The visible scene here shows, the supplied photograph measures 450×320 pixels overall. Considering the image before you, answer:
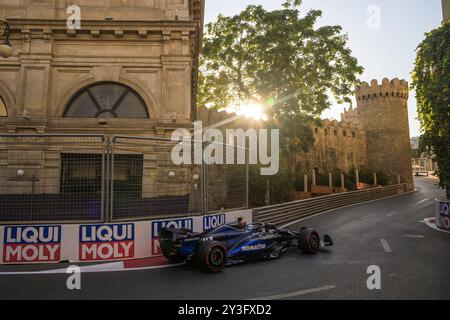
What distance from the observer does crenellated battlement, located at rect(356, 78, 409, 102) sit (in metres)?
47.3

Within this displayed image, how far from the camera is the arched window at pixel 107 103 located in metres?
15.8

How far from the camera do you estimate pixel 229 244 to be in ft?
25.8

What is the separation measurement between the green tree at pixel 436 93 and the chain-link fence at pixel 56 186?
12602 mm

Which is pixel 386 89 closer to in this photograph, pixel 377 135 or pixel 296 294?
pixel 377 135

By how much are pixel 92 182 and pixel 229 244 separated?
3608 mm

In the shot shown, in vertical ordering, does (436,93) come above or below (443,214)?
above

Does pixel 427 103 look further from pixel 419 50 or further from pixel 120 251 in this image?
pixel 120 251

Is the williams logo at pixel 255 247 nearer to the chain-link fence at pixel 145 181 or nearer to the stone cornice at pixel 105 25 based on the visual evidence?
the chain-link fence at pixel 145 181

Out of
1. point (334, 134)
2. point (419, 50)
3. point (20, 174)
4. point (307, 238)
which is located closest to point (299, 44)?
point (419, 50)

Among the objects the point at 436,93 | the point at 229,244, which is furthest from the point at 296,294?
the point at 436,93

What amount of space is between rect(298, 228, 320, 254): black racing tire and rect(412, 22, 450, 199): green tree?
7.66 meters
